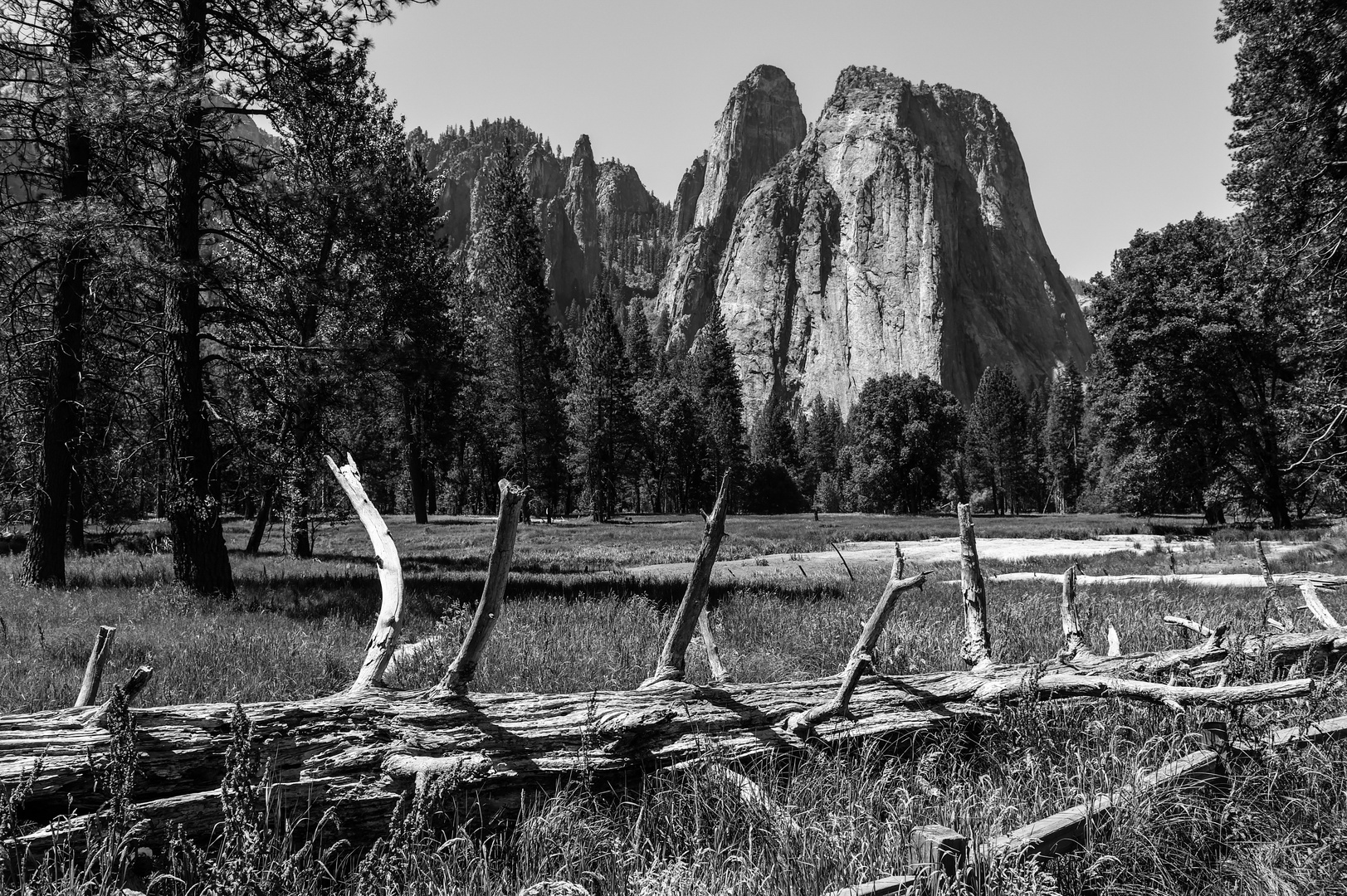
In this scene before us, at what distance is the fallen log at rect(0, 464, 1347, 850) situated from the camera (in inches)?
106

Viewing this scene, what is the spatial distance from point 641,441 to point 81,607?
54.7 m

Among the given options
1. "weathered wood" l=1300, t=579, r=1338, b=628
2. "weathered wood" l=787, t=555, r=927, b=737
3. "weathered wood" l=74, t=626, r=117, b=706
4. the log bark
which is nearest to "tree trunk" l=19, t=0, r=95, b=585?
"weathered wood" l=74, t=626, r=117, b=706

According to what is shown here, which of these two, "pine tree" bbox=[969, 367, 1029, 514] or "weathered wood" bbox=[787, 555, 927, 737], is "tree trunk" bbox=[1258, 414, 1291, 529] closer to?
"weathered wood" bbox=[787, 555, 927, 737]

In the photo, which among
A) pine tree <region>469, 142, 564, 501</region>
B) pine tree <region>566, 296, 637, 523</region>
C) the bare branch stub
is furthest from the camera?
pine tree <region>566, 296, 637, 523</region>

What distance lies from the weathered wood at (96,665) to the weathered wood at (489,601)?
1.49 m

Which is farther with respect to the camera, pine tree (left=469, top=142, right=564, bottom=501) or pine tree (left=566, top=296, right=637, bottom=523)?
pine tree (left=566, top=296, right=637, bottom=523)

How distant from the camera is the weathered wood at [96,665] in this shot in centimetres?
322

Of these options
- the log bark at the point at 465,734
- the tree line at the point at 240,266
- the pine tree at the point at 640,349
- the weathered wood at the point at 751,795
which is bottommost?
the weathered wood at the point at 751,795

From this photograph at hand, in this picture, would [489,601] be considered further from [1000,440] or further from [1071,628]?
[1000,440]

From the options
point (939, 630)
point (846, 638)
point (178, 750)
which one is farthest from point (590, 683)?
point (939, 630)

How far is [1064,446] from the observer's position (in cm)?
10450

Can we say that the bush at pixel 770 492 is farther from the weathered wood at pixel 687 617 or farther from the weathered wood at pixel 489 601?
the weathered wood at pixel 489 601

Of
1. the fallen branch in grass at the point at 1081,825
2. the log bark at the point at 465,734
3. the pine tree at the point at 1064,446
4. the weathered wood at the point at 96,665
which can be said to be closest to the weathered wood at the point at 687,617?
the log bark at the point at 465,734

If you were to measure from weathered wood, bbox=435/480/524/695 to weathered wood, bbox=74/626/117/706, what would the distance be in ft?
4.90
